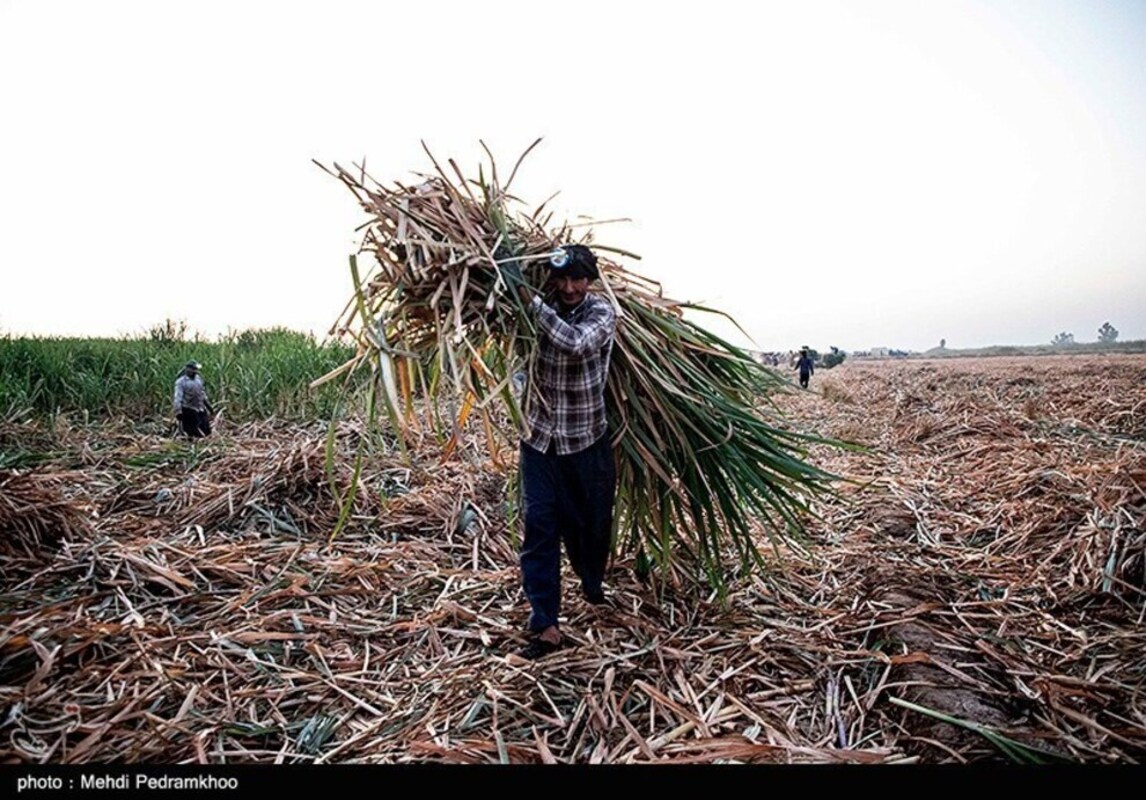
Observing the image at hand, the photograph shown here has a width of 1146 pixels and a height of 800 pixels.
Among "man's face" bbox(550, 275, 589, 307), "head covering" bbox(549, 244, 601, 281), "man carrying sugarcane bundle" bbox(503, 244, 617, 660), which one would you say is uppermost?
"head covering" bbox(549, 244, 601, 281)

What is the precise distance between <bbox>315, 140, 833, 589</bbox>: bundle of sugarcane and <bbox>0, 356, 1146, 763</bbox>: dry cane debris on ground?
1.58 feet

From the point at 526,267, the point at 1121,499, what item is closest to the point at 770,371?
the point at 526,267

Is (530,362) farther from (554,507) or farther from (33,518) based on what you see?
(33,518)

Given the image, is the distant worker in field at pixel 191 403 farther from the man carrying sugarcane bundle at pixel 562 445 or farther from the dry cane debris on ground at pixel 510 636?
the man carrying sugarcane bundle at pixel 562 445

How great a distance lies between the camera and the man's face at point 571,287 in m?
2.46

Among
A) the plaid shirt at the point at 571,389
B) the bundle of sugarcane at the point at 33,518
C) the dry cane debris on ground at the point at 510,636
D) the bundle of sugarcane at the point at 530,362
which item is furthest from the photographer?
the bundle of sugarcane at the point at 33,518

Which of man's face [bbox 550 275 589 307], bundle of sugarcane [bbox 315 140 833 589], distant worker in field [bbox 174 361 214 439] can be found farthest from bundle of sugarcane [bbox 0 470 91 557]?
distant worker in field [bbox 174 361 214 439]

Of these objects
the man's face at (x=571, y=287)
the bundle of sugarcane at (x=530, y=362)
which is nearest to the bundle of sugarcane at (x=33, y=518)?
the bundle of sugarcane at (x=530, y=362)

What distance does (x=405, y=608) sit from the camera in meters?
2.96

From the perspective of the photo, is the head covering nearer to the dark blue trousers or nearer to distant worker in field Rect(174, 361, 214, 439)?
the dark blue trousers

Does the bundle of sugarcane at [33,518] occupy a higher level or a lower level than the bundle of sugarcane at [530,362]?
lower

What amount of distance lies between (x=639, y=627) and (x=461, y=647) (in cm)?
76

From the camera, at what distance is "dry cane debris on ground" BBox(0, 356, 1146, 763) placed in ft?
6.55

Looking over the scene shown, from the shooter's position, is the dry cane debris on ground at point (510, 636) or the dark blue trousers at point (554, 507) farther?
the dark blue trousers at point (554, 507)
